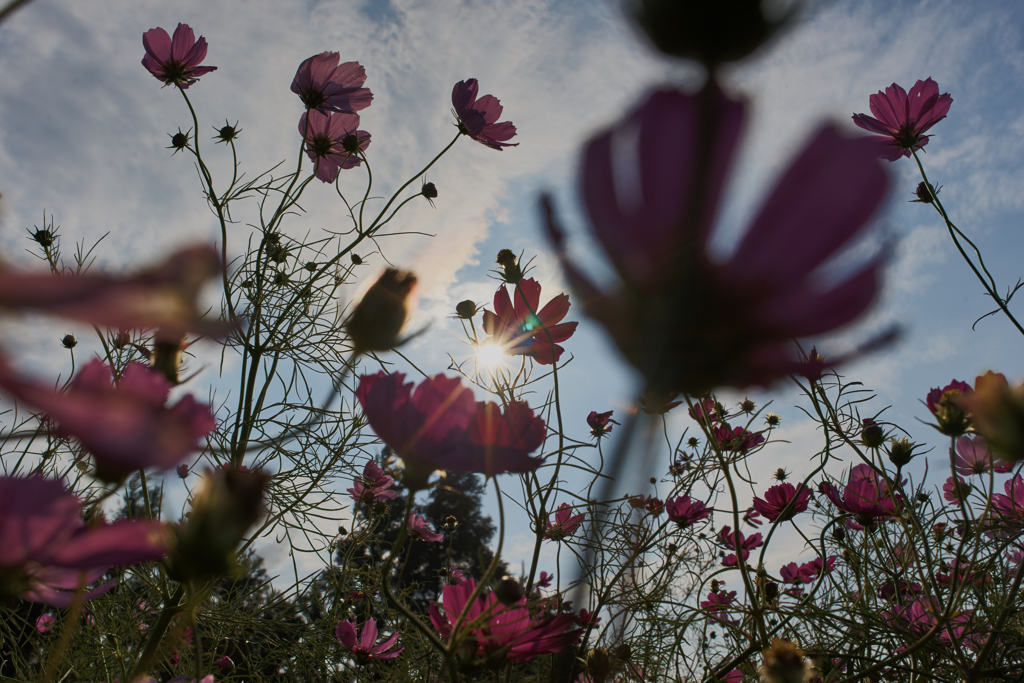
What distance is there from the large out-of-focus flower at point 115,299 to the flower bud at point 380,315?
27 centimetres

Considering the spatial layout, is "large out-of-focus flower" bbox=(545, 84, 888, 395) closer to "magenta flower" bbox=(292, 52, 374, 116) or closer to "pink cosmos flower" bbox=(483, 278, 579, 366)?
"pink cosmos flower" bbox=(483, 278, 579, 366)

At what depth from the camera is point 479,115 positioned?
3.24ft

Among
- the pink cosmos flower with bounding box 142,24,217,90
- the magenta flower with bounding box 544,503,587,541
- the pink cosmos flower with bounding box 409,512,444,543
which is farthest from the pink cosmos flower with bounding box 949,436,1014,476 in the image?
the pink cosmos flower with bounding box 142,24,217,90

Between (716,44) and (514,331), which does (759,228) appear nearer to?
(716,44)

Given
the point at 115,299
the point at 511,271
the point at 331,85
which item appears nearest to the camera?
the point at 115,299

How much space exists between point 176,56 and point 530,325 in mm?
812

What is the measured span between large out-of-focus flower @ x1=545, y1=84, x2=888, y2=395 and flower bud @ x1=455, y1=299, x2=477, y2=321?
659 mm

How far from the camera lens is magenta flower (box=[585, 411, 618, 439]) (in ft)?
3.48

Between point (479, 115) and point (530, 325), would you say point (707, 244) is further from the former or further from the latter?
point (479, 115)

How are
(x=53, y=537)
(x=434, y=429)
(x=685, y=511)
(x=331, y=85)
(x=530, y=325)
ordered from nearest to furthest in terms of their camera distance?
(x=53, y=537) < (x=434, y=429) < (x=530, y=325) < (x=331, y=85) < (x=685, y=511)

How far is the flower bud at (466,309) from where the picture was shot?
813 millimetres

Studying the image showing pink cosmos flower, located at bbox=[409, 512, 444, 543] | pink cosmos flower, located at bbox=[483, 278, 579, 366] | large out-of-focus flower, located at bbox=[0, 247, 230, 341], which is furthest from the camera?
pink cosmos flower, located at bbox=[409, 512, 444, 543]

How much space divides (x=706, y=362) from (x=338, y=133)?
39.1 inches

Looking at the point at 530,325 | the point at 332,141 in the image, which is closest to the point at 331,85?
the point at 332,141
